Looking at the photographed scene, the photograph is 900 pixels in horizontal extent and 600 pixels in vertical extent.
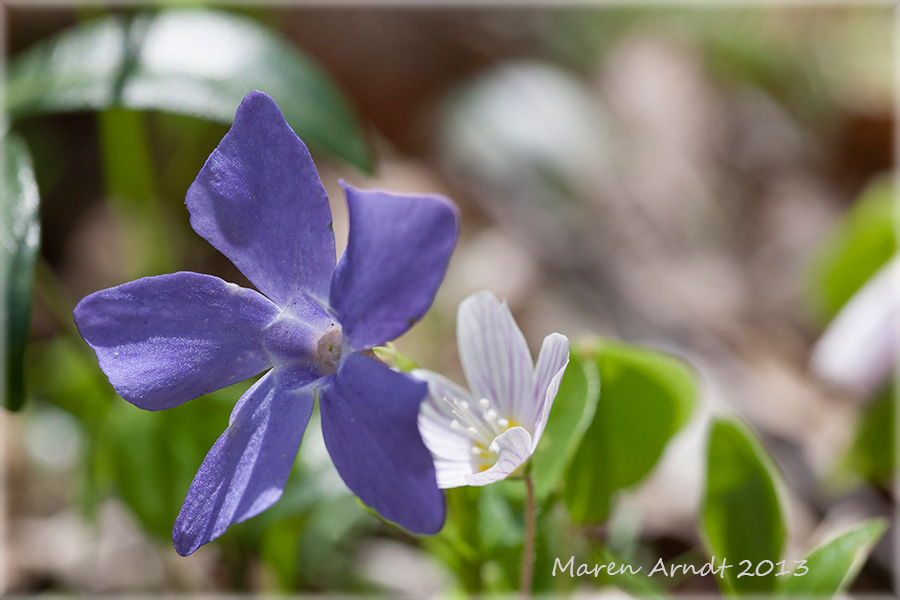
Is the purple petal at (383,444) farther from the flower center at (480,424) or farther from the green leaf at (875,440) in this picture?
the green leaf at (875,440)

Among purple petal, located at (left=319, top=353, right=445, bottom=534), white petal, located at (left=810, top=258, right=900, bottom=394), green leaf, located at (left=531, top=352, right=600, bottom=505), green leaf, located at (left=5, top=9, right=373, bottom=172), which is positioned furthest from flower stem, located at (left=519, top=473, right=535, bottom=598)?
white petal, located at (left=810, top=258, right=900, bottom=394)

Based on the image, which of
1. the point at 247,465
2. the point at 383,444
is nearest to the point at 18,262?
the point at 247,465

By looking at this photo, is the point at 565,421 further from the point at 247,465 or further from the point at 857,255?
the point at 857,255

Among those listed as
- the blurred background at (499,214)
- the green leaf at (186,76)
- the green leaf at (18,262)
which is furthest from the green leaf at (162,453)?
the green leaf at (186,76)

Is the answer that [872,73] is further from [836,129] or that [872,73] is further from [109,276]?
[109,276]

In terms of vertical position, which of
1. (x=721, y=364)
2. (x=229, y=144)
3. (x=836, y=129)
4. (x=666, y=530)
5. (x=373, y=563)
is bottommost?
(x=373, y=563)

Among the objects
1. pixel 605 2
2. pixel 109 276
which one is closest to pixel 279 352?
pixel 109 276

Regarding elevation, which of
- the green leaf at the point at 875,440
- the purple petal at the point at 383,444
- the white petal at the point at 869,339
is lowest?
the green leaf at the point at 875,440
